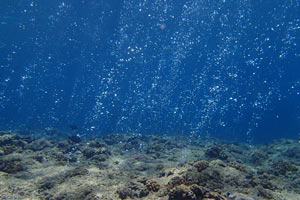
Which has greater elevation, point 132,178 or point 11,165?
point 11,165

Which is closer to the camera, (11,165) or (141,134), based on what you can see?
(11,165)

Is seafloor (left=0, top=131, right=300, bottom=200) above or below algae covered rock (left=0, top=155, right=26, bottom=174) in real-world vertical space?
below

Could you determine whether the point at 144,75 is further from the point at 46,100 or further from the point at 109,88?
the point at 46,100

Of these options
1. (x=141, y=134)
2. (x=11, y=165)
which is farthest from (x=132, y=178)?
(x=141, y=134)

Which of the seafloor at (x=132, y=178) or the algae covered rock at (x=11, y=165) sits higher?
the algae covered rock at (x=11, y=165)

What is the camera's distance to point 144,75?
139625 millimetres

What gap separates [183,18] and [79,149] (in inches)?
1582

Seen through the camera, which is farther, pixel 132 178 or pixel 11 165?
pixel 11 165

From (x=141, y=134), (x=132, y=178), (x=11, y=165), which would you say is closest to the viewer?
(x=132, y=178)

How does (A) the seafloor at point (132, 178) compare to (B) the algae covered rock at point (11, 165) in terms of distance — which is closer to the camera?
(A) the seafloor at point (132, 178)

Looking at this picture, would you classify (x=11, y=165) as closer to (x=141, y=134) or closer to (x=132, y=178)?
(x=132, y=178)

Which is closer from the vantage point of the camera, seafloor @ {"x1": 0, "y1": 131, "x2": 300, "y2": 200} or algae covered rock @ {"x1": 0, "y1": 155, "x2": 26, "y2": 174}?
seafloor @ {"x1": 0, "y1": 131, "x2": 300, "y2": 200}

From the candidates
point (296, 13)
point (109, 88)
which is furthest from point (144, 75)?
point (296, 13)

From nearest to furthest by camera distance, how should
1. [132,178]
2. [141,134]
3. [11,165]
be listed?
1. [132,178]
2. [11,165]
3. [141,134]
